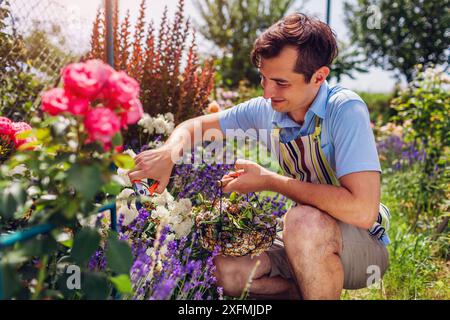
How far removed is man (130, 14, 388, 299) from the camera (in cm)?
203

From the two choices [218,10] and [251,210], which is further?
[218,10]

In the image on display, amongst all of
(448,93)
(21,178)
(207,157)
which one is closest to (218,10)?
(448,93)

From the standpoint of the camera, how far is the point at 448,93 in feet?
14.5

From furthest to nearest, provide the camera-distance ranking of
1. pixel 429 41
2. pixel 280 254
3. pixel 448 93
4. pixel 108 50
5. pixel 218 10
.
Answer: pixel 429 41, pixel 218 10, pixel 448 93, pixel 108 50, pixel 280 254

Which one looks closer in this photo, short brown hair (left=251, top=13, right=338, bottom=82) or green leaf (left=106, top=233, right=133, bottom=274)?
green leaf (left=106, top=233, right=133, bottom=274)

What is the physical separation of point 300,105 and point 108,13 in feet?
4.19

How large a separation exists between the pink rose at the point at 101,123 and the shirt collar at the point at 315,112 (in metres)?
1.11

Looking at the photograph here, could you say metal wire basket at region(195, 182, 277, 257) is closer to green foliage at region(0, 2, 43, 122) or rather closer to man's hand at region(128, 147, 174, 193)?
man's hand at region(128, 147, 174, 193)

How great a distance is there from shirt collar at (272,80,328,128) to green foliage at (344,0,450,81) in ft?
39.4

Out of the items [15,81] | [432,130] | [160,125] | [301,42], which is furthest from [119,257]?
[432,130]

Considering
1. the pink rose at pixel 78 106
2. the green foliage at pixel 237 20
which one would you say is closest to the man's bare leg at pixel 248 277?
the pink rose at pixel 78 106

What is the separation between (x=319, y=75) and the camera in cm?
227

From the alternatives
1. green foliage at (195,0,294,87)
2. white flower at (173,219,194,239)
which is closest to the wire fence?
white flower at (173,219,194,239)

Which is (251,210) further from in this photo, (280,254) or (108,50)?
(108,50)
